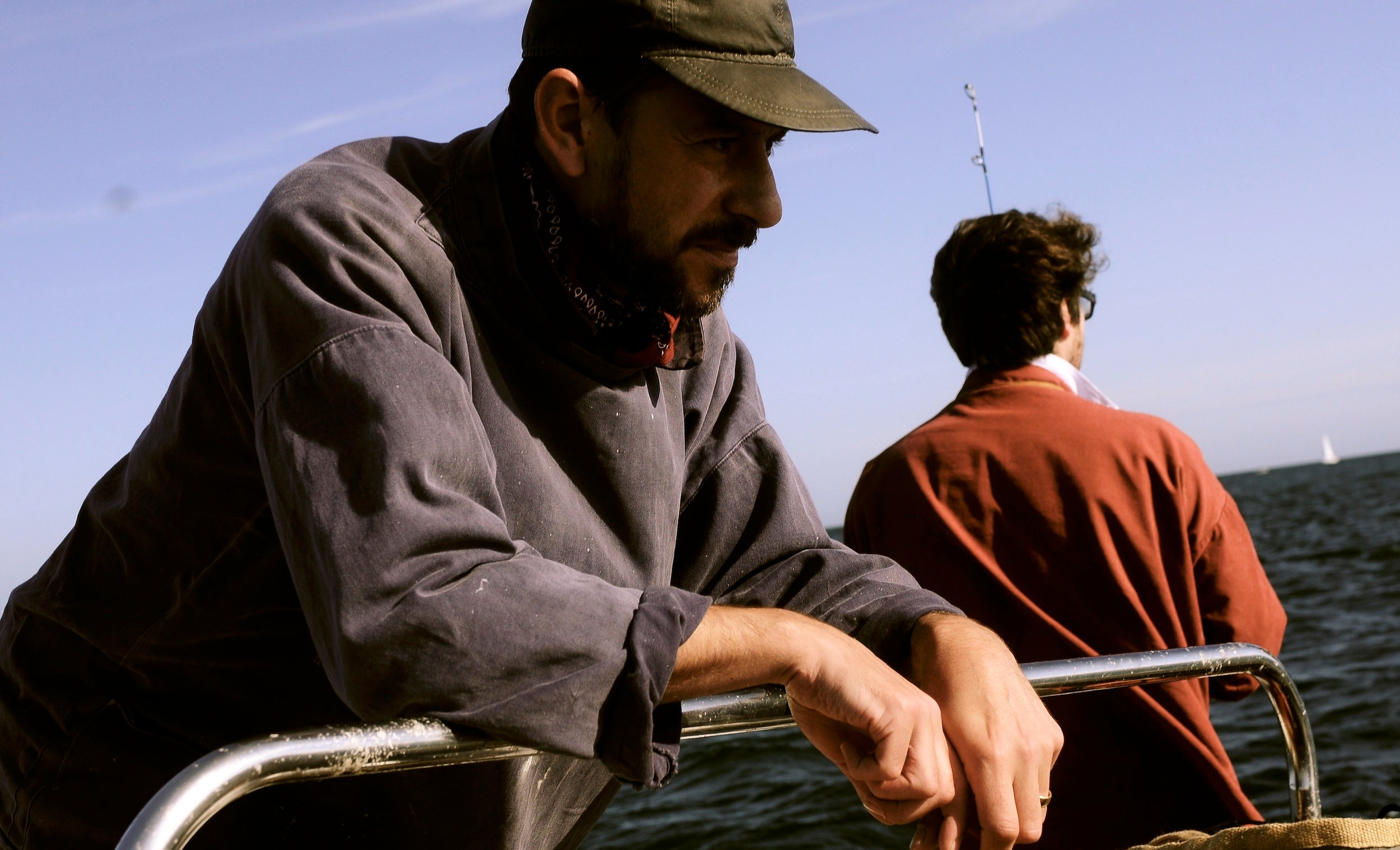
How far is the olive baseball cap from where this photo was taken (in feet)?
5.16

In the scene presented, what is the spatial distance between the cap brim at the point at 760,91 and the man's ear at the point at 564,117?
13cm

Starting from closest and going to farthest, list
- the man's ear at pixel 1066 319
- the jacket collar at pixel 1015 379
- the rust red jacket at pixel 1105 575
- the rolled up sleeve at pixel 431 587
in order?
the rolled up sleeve at pixel 431 587 < the rust red jacket at pixel 1105 575 < the jacket collar at pixel 1015 379 < the man's ear at pixel 1066 319

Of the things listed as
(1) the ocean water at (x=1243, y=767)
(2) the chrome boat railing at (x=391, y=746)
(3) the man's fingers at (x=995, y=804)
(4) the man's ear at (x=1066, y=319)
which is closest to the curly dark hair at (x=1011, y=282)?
(4) the man's ear at (x=1066, y=319)

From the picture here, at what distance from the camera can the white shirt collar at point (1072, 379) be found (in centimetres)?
329

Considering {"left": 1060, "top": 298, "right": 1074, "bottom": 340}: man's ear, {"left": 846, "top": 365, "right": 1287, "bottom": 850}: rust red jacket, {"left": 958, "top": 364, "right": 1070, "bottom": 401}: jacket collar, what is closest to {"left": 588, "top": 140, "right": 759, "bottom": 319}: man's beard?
{"left": 846, "top": 365, "right": 1287, "bottom": 850}: rust red jacket

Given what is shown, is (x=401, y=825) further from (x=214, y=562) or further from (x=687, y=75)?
(x=687, y=75)

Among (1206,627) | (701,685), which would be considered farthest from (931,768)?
(1206,627)

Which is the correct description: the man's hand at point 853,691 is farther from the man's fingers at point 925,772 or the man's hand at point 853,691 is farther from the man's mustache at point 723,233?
the man's mustache at point 723,233

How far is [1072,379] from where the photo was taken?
3316mm

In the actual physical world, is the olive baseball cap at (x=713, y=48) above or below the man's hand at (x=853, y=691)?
above

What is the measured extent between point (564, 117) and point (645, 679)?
0.79m

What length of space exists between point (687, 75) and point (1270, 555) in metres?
32.6

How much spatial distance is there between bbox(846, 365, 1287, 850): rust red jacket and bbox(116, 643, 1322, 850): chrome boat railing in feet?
3.62

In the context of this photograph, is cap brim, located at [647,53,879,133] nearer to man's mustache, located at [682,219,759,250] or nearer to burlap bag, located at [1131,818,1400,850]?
man's mustache, located at [682,219,759,250]
